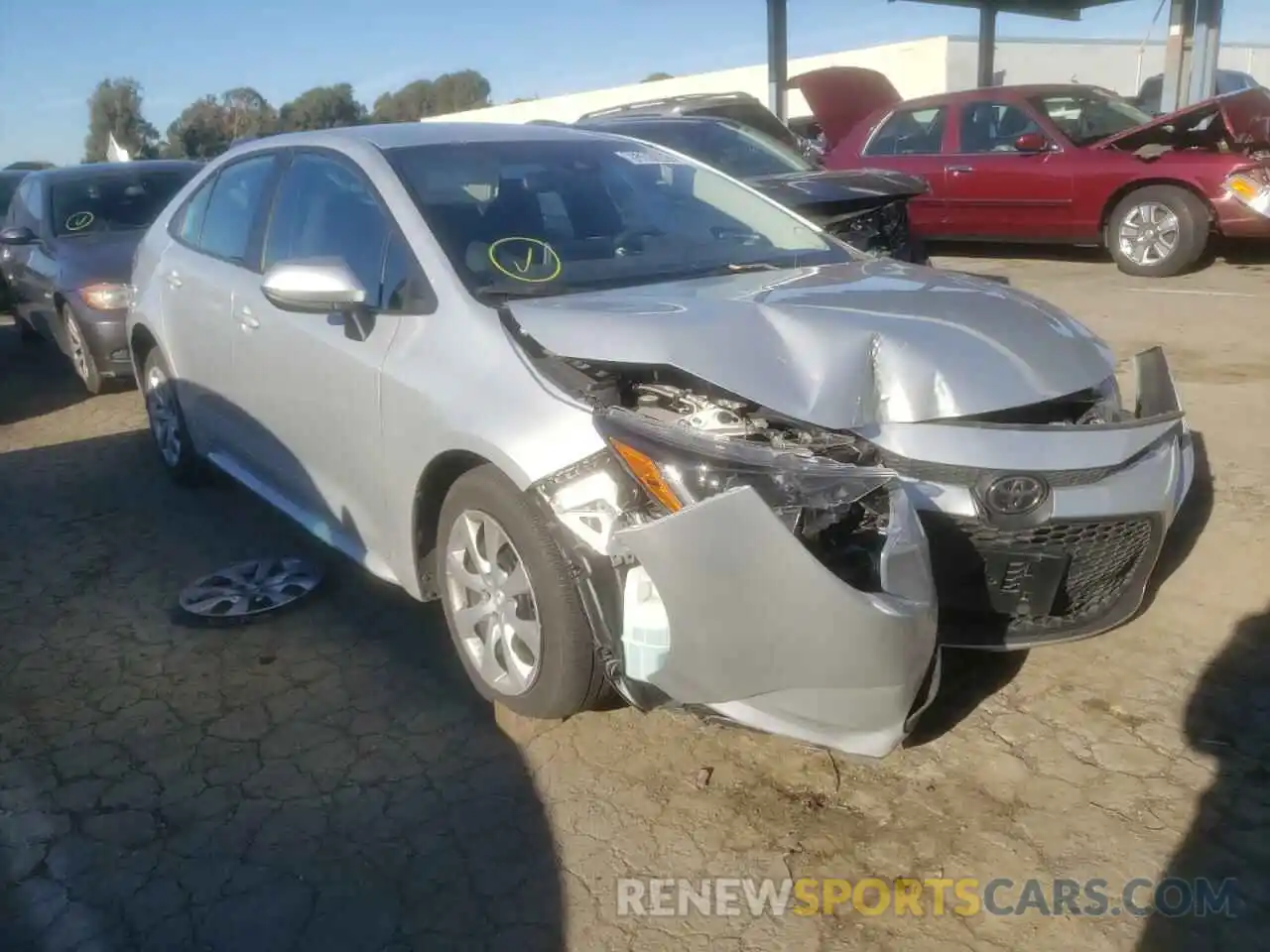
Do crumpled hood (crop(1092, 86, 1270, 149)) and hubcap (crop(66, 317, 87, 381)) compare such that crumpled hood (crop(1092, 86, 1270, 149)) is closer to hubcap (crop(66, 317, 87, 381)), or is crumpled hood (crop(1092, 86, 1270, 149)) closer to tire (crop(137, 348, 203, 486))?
tire (crop(137, 348, 203, 486))

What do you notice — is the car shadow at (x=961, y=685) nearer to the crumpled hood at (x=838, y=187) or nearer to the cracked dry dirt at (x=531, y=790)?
the cracked dry dirt at (x=531, y=790)

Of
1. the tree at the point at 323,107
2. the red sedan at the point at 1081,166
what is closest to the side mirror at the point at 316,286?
the red sedan at the point at 1081,166

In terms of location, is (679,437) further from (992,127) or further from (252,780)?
(992,127)

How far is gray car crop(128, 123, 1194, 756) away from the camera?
2.44m

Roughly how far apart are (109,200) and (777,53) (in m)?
13.1

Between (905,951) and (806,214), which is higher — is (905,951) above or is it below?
below

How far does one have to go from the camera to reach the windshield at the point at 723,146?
7766 mm

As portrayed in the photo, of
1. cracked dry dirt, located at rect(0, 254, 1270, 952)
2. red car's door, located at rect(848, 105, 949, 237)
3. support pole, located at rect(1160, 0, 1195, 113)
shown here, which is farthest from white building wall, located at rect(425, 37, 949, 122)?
cracked dry dirt, located at rect(0, 254, 1270, 952)

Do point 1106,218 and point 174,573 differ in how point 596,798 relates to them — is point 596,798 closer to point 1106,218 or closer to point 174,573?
point 174,573

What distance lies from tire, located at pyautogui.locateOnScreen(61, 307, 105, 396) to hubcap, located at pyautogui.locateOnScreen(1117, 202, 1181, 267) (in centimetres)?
832

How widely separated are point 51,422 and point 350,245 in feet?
14.9

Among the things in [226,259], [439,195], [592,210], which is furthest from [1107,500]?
[226,259]

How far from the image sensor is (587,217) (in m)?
Result: 3.71

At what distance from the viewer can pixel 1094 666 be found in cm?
328
